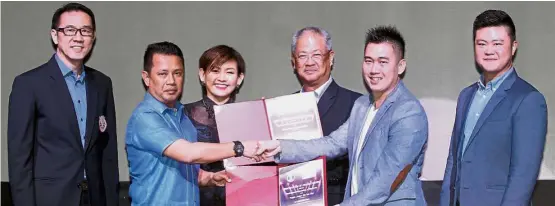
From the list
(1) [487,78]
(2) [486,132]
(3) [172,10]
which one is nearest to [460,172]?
(2) [486,132]

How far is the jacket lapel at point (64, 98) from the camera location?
3.51m

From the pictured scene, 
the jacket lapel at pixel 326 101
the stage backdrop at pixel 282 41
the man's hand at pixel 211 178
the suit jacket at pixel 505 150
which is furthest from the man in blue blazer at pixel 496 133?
the man's hand at pixel 211 178

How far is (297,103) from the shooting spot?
3.58m

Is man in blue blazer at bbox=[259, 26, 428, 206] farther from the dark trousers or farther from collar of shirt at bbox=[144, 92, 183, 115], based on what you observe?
the dark trousers

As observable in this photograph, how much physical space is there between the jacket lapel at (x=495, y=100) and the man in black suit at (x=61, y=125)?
6.26ft

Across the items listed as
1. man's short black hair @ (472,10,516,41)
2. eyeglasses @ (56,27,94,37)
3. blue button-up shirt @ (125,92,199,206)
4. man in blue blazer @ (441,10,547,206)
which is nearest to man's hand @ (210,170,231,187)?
blue button-up shirt @ (125,92,199,206)

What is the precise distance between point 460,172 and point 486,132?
250 mm

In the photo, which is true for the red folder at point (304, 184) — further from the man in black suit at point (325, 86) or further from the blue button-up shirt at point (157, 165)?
the blue button-up shirt at point (157, 165)

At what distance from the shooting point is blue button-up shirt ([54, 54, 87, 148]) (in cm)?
358

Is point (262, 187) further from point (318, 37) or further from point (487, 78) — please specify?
point (487, 78)

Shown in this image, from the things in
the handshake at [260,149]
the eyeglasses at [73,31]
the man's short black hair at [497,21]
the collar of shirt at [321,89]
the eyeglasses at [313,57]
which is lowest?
the handshake at [260,149]

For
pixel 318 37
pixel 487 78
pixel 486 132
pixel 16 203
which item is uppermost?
pixel 318 37

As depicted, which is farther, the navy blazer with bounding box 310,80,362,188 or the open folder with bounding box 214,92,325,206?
the navy blazer with bounding box 310,80,362,188

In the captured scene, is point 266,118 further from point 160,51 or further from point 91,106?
point 91,106
